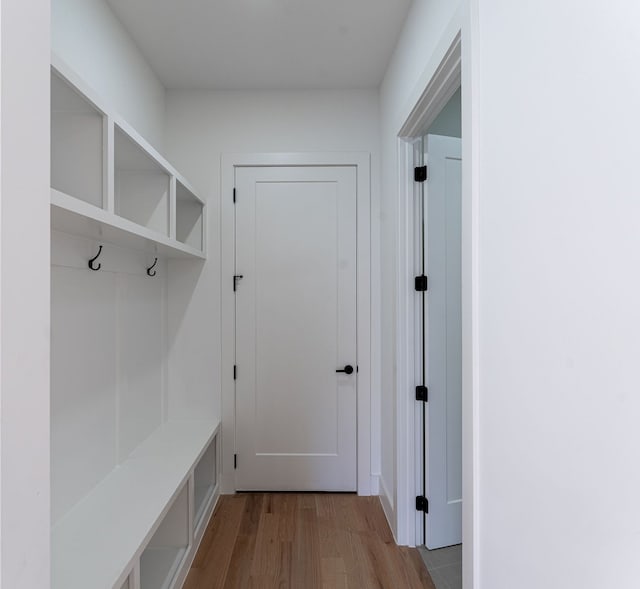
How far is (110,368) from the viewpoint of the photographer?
73.1 inches

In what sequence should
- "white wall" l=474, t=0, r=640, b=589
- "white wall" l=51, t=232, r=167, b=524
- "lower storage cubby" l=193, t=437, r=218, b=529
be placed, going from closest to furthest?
"white wall" l=474, t=0, r=640, b=589 → "white wall" l=51, t=232, r=167, b=524 → "lower storage cubby" l=193, t=437, r=218, b=529

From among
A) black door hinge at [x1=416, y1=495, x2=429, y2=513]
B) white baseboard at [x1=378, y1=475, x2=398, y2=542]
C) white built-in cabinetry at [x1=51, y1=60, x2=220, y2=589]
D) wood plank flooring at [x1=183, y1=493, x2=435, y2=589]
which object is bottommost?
wood plank flooring at [x1=183, y1=493, x2=435, y2=589]

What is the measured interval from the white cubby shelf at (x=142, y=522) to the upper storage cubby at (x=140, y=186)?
1.17m

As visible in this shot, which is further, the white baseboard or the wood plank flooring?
the white baseboard

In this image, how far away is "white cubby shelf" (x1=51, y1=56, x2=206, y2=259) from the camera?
110 cm

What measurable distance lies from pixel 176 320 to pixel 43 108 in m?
2.17

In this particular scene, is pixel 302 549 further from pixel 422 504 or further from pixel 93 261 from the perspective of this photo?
pixel 93 261

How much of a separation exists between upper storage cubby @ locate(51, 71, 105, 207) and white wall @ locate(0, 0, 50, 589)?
0.59m

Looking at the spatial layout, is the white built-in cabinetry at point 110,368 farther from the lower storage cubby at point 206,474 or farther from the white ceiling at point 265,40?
the white ceiling at point 265,40

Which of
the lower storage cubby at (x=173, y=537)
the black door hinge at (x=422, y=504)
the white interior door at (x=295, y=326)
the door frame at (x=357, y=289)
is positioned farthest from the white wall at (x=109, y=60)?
the black door hinge at (x=422, y=504)

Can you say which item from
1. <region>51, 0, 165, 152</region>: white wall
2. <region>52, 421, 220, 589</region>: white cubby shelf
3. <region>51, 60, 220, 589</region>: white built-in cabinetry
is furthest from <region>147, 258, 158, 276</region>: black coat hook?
<region>52, 421, 220, 589</region>: white cubby shelf

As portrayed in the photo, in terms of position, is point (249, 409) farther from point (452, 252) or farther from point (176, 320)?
point (452, 252)

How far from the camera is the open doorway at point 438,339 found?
202 cm

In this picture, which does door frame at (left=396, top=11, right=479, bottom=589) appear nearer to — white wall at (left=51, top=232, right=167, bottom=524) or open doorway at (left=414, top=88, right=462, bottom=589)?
open doorway at (left=414, top=88, right=462, bottom=589)
